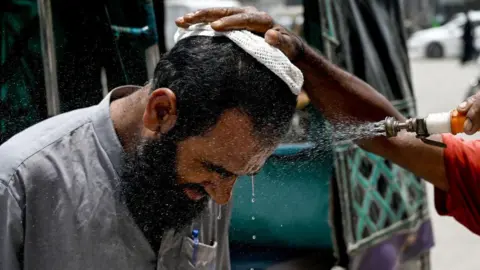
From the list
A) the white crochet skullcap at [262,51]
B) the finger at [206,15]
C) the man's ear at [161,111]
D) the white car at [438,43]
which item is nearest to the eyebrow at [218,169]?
the man's ear at [161,111]

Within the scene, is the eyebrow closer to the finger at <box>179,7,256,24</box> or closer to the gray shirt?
the gray shirt

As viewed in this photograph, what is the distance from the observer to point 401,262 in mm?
3551

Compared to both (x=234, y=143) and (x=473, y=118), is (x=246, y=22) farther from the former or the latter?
(x=473, y=118)

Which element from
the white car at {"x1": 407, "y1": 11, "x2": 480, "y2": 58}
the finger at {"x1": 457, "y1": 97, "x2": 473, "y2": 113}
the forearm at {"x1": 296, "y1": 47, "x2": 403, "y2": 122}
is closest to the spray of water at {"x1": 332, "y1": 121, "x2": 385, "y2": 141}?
the forearm at {"x1": 296, "y1": 47, "x2": 403, "y2": 122}

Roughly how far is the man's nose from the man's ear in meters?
0.20

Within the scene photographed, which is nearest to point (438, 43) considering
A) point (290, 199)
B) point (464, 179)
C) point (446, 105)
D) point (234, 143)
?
point (446, 105)

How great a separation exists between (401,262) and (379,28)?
1.13 m

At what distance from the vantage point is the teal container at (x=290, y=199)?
2.39 m

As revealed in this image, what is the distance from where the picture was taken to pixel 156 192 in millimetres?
1805

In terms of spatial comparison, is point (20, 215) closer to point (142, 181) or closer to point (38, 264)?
point (38, 264)

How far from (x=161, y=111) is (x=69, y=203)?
297 mm

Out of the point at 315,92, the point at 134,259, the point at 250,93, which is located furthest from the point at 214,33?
the point at 315,92

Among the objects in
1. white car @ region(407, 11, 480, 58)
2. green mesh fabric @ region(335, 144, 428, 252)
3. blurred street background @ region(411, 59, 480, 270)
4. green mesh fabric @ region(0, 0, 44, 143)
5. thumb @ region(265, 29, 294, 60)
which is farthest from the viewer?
white car @ region(407, 11, 480, 58)

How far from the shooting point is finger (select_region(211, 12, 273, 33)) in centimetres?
171
